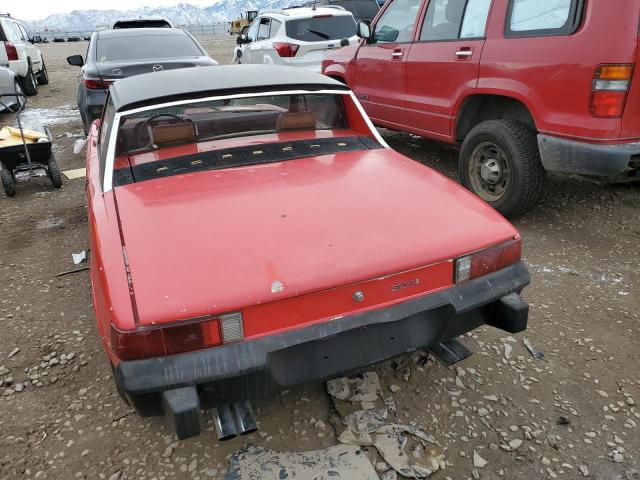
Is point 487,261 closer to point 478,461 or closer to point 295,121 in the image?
point 478,461

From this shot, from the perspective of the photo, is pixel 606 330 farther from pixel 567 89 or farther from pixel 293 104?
pixel 293 104

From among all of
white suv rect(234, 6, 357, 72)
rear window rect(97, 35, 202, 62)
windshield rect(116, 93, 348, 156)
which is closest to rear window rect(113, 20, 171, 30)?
white suv rect(234, 6, 357, 72)

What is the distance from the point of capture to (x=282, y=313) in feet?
6.08

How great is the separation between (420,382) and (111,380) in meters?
1.61

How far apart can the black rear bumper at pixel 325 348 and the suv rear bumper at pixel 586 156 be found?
67.3 inches

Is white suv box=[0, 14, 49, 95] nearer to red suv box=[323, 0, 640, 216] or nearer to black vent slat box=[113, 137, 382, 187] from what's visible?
red suv box=[323, 0, 640, 216]

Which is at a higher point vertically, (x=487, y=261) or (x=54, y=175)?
(x=487, y=261)

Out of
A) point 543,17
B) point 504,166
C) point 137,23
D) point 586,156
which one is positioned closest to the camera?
point 586,156

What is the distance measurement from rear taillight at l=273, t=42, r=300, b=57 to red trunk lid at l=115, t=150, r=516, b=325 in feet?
21.8

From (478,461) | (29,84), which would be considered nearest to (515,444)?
(478,461)

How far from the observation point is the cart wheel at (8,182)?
213 inches

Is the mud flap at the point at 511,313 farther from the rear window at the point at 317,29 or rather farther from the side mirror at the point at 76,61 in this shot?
the rear window at the point at 317,29

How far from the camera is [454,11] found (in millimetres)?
4676

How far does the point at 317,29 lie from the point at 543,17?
5.62 m
